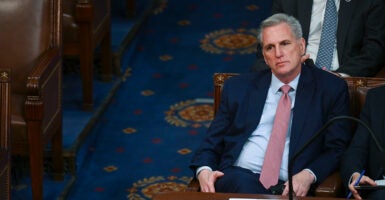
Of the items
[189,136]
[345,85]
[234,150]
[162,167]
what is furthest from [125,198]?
[345,85]

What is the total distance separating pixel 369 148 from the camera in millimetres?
3746

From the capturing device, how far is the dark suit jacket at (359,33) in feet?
15.1

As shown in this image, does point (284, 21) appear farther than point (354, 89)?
No

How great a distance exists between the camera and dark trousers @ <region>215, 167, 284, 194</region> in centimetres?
374

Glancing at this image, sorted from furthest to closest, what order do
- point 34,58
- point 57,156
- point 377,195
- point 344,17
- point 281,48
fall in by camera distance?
point 57,156 < point 34,58 < point 344,17 < point 281,48 < point 377,195

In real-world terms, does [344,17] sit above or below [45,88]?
above

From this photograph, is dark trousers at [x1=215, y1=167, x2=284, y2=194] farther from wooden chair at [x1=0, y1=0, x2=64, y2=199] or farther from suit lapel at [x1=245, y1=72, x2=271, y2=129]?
wooden chair at [x1=0, y1=0, x2=64, y2=199]

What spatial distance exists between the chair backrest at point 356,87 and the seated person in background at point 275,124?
0.10 metres

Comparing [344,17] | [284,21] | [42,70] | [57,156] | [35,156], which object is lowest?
[57,156]

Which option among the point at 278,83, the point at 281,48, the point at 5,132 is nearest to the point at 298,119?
the point at 278,83

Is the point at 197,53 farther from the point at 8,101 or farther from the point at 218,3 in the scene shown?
the point at 8,101

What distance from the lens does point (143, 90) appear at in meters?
6.02

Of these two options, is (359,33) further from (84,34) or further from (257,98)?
(84,34)

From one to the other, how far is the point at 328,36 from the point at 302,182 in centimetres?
114
